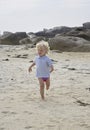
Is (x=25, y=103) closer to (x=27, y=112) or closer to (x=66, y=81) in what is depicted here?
(x=27, y=112)

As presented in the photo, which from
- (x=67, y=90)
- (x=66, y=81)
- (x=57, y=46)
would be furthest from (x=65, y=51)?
(x=67, y=90)

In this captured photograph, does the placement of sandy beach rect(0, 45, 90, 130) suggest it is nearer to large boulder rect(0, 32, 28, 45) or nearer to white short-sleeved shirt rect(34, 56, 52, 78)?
white short-sleeved shirt rect(34, 56, 52, 78)

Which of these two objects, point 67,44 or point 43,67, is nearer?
point 43,67

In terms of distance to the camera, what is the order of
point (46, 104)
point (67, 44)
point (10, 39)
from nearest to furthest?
point (46, 104)
point (67, 44)
point (10, 39)

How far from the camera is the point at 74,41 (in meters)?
24.7

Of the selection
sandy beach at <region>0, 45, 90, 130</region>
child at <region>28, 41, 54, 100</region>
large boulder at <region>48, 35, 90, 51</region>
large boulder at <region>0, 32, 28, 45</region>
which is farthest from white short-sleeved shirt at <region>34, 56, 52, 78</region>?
large boulder at <region>0, 32, 28, 45</region>

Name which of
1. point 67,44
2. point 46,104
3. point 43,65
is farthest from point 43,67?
point 67,44

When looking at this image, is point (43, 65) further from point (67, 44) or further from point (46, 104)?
point (67, 44)

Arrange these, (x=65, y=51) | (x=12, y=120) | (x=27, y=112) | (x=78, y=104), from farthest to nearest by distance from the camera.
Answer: (x=65, y=51)
(x=78, y=104)
(x=27, y=112)
(x=12, y=120)

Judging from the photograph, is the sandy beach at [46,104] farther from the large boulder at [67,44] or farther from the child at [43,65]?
the large boulder at [67,44]

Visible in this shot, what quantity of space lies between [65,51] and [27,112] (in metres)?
17.1

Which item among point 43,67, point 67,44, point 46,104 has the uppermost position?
point 43,67

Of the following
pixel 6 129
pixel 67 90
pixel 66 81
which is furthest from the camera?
pixel 66 81

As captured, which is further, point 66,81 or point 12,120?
point 66,81
